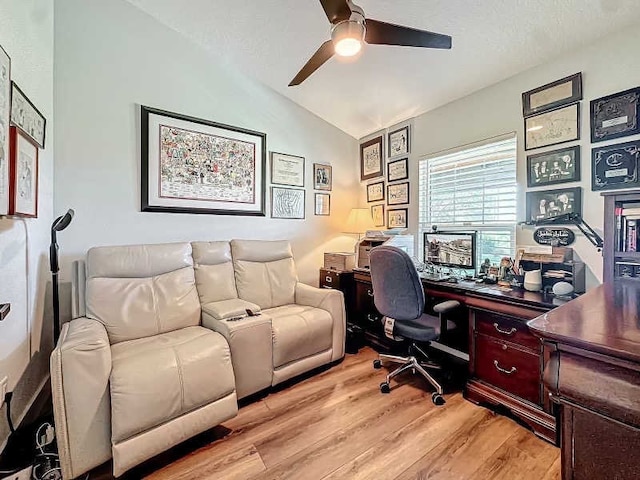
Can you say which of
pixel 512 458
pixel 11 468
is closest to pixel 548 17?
pixel 512 458

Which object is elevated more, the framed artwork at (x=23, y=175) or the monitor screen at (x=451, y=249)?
Result: the framed artwork at (x=23, y=175)

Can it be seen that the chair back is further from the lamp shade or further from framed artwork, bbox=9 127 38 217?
framed artwork, bbox=9 127 38 217

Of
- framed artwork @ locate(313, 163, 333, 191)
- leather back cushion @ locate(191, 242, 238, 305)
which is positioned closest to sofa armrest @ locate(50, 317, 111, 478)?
leather back cushion @ locate(191, 242, 238, 305)

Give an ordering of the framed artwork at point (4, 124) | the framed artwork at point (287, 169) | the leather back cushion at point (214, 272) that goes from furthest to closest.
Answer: the framed artwork at point (287, 169) < the leather back cushion at point (214, 272) < the framed artwork at point (4, 124)

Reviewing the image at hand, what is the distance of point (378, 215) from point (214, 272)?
2030 mm

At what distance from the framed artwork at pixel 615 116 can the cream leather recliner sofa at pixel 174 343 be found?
7.03 feet

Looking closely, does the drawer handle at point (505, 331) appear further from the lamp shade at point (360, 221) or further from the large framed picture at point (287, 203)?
the large framed picture at point (287, 203)

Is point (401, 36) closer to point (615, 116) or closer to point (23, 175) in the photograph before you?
point (615, 116)

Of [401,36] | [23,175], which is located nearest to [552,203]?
[401,36]

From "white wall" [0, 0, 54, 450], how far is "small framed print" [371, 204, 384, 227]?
299 cm

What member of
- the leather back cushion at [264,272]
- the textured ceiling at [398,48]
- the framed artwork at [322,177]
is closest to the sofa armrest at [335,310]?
the leather back cushion at [264,272]

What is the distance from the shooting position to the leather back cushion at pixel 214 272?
2408mm

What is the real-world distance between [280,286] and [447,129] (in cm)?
217

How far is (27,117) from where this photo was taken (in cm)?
157
